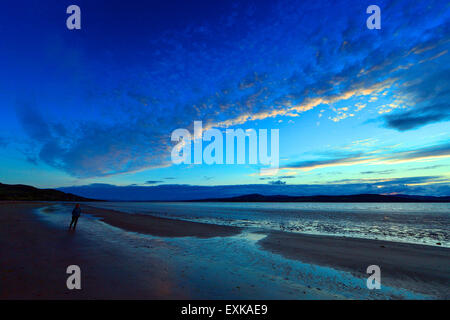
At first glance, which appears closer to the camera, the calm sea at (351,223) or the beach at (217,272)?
the beach at (217,272)

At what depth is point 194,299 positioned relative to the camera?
22.4 feet

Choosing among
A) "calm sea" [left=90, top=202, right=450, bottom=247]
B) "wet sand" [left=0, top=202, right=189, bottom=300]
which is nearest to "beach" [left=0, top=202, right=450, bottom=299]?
"wet sand" [left=0, top=202, right=189, bottom=300]

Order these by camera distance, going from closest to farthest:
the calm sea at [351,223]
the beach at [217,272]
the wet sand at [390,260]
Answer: the beach at [217,272] < the wet sand at [390,260] < the calm sea at [351,223]

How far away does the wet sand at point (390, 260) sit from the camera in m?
9.14

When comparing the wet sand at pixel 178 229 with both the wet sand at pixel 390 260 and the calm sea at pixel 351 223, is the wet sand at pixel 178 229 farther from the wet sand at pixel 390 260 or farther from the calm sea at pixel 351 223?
the wet sand at pixel 390 260

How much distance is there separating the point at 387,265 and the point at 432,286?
3048 mm

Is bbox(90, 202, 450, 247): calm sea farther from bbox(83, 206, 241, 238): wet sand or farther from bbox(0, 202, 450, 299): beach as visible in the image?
bbox(0, 202, 450, 299): beach

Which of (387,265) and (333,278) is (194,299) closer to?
(333,278)

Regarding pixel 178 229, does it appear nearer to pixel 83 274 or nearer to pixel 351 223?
pixel 83 274

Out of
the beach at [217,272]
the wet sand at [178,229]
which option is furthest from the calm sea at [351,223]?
the beach at [217,272]

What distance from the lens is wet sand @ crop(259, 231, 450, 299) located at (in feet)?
30.0
